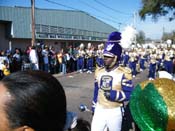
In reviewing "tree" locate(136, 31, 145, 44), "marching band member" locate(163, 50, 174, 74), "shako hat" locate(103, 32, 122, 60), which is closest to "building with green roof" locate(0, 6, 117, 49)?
"marching band member" locate(163, 50, 174, 74)

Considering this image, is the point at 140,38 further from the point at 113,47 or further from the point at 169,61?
the point at 113,47

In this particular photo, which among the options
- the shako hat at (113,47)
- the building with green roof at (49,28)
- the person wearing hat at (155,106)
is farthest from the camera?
the building with green roof at (49,28)

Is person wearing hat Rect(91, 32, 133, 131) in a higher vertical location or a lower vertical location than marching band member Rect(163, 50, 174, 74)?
higher

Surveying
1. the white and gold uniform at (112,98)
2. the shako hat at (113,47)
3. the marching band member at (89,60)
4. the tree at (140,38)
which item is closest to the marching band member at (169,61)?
the marching band member at (89,60)

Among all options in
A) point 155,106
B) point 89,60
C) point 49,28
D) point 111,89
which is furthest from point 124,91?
point 49,28

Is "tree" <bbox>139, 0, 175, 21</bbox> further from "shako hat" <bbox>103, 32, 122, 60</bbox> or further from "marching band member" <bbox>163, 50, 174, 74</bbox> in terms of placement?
"shako hat" <bbox>103, 32, 122, 60</bbox>

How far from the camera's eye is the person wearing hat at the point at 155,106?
1.71 meters

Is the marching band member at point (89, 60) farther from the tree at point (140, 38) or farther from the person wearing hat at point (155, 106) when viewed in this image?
the tree at point (140, 38)

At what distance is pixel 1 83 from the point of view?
1496 mm

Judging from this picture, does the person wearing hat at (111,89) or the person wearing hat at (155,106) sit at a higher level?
the person wearing hat at (155,106)

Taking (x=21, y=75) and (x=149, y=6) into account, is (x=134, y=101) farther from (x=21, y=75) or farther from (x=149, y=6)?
(x=149, y=6)

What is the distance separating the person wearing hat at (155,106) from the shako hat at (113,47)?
2508 millimetres

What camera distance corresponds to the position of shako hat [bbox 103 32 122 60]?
4441 mm

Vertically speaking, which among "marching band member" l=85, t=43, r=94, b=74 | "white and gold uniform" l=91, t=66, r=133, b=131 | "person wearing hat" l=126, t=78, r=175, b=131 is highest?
"person wearing hat" l=126, t=78, r=175, b=131
